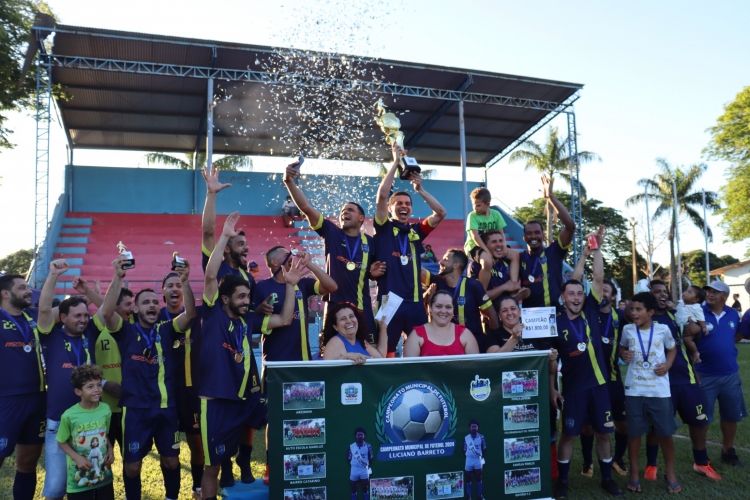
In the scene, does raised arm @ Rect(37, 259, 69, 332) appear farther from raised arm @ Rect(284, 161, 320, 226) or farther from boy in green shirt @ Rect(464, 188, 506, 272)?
boy in green shirt @ Rect(464, 188, 506, 272)

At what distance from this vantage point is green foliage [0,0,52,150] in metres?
18.9

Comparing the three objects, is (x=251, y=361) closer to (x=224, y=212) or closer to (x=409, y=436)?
(x=409, y=436)

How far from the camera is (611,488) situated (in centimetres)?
544

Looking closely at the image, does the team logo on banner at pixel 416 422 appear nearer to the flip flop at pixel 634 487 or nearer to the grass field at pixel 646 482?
the grass field at pixel 646 482

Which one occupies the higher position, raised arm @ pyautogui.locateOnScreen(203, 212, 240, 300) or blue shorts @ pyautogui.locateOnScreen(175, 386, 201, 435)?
raised arm @ pyautogui.locateOnScreen(203, 212, 240, 300)

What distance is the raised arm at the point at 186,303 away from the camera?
5008 millimetres

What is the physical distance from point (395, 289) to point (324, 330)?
3.36 feet

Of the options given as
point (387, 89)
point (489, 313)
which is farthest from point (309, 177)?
point (489, 313)

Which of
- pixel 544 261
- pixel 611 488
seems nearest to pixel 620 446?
pixel 611 488

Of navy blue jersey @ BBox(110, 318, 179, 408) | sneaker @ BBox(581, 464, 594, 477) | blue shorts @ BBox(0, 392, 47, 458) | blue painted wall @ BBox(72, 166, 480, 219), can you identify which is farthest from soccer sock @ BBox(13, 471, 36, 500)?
blue painted wall @ BBox(72, 166, 480, 219)

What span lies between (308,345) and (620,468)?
11.7ft

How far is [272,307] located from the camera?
5.42m

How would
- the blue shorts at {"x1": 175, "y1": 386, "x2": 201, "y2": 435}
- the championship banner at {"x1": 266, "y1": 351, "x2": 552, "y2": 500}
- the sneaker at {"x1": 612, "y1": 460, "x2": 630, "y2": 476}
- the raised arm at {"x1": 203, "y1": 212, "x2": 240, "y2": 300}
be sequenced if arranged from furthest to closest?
the sneaker at {"x1": 612, "y1": 460, "x2": 630, "y2": 476} → the blue shorts at {"x1": 175, "y1": 386, "x2": 201, "y2": 435} → the raised arm at {"x1": 203, "y1": 212, "x2": 240, "y2": 300} → the championship banner at {"x1": 266, "y1": 351, "x2": 552, "y2": 500}

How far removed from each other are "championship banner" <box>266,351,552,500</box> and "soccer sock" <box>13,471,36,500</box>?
7.40 ft
